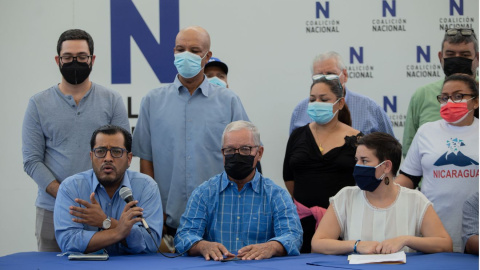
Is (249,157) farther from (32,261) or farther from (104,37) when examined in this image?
(104,37)

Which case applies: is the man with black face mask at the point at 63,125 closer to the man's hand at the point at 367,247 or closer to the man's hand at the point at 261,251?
the man's hand at the point at 261,251

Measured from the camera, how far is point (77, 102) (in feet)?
13.0

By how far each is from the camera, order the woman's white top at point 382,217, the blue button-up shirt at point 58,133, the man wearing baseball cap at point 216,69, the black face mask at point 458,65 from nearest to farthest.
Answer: the woman's white top at point 382,217 < the blue button-up shirt at point 58,133 < the black face mask at point 458,65 < the man wearing baseball cap at point 216,69

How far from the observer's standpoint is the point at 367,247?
3207mm

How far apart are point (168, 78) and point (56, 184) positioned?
1.69 m

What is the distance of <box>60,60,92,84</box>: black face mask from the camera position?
3932mm

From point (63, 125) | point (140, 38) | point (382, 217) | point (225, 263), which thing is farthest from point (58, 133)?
point (382, 217)

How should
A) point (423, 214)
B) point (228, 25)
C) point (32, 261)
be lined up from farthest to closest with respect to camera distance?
1. point (228, 25)
2. point (423, 214)
3. point (32, 261)

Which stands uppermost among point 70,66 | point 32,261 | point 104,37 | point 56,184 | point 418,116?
point 104,37

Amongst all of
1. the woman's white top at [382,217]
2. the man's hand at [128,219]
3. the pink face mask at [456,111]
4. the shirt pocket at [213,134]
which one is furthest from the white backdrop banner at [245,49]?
the man's hand at [128,219]

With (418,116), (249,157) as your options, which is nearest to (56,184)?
(249,157)

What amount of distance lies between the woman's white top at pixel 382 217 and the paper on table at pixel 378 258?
262 mm

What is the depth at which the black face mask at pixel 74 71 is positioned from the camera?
3.93 metres

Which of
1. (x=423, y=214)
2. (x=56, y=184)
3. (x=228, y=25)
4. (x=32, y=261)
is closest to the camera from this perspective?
(x=32, y=261)
